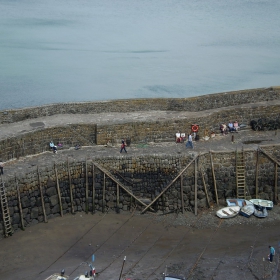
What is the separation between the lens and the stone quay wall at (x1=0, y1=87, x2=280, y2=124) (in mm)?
35594

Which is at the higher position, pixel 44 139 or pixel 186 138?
pixel 44 139

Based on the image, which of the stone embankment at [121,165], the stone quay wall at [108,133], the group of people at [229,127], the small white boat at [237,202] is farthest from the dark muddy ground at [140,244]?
the group of people at [229,127]

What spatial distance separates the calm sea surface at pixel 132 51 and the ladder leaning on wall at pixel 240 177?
2301cm

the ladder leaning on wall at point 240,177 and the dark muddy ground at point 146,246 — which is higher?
the ladder leaning on wall at point 240,177

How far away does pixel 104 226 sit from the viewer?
2881 cm

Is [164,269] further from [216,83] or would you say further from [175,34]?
[175,34]

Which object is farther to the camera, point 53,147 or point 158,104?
point 158,104

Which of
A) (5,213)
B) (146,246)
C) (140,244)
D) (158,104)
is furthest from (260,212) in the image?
(5,213)

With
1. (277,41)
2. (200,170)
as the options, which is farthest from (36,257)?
(277,41)

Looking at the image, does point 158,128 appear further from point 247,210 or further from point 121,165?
point 247,210

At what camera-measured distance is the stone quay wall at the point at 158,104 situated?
3559cm

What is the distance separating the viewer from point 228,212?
2983 cm

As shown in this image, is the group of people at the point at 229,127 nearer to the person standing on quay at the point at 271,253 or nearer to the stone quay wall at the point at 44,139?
the stone quay wall at the point at 44,139

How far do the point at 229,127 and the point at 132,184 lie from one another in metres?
8.19
